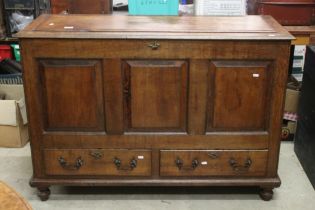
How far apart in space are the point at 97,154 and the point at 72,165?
5.4 inches

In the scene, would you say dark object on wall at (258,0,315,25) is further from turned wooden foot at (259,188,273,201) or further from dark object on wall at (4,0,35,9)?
dark object on wall at (4,0,35,9)

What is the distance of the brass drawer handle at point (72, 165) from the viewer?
222 cm

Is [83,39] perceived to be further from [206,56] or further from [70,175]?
[70,175]

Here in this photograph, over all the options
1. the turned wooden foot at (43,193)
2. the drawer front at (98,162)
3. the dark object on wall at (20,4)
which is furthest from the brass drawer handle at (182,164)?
the dark object on wall at (20,4)

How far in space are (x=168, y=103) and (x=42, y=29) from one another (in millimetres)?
642

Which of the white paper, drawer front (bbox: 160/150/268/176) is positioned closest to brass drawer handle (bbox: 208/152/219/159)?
drawer front (bbox: 160/150/268/176)

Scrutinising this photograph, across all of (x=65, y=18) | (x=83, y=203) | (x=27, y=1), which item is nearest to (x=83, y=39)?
(x=65, y=18)

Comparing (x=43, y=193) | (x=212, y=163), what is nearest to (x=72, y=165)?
(x=43, y=193)

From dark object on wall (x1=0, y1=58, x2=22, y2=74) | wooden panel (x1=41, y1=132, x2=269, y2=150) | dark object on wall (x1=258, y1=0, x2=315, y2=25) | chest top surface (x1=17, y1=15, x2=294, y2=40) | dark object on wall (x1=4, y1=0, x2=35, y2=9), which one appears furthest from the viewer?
dark object on wall (x1=4, y1=0, x2=35, y2=9)

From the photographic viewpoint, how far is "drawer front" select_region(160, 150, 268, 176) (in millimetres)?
2207

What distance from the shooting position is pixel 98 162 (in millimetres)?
2229

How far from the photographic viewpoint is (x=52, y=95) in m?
2.10

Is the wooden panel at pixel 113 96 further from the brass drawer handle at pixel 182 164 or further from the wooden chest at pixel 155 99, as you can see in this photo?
the brass drawer handle at pixel 182 164

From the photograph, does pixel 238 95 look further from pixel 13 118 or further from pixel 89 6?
pixel 13 118
